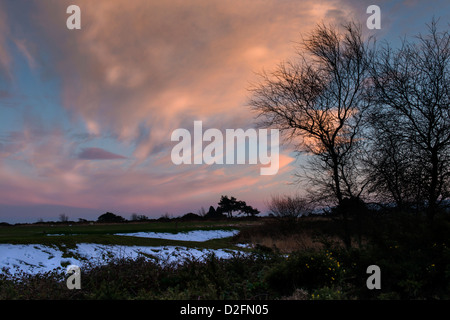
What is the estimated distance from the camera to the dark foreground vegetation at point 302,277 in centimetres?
630

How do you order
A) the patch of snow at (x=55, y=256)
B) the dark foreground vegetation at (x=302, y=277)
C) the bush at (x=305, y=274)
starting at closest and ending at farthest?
the dark foreground vegetation at (x=302, y=277), the bush at (x=305, y=274), the patch of snow at (x=55, y=256)

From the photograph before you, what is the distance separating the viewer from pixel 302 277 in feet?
23.4

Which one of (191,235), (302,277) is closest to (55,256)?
(302,277)

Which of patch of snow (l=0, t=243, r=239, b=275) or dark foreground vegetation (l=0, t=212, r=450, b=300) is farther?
patch of snow (l=0, t=243, r=239, b=275)

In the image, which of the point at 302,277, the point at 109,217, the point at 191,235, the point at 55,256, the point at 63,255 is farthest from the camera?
the point at 109,217

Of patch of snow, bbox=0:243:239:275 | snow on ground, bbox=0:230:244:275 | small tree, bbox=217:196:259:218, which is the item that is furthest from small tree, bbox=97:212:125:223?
patch of snow, bbox=0:243:239:275

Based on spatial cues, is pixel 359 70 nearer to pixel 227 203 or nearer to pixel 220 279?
pixel 220 279

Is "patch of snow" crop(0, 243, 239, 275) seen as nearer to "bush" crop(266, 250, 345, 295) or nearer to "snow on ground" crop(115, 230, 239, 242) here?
"bush" crop(266, 250, 345, 295)

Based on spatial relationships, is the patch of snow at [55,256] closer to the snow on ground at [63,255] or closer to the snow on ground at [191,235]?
the snow on ground at [63,255]

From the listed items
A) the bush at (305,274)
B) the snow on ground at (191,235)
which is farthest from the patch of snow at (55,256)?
the snow on ground at (191,235)

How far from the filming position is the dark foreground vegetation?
6297 millimetres

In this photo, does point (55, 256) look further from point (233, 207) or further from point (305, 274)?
point (233, 207)
